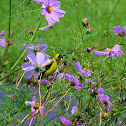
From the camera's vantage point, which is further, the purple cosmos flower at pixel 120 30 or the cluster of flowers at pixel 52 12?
the purple cosmos flower at pixel 120 30

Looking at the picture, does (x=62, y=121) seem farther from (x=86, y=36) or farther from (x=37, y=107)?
(x=86, y=36)

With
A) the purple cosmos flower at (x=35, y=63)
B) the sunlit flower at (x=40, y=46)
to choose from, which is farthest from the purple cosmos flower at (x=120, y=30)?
the purple cosmos flower at (x=35, y=63)

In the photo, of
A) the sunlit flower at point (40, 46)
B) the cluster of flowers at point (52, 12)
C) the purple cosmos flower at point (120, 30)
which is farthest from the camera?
the purple cosmos flower at point (120, 30)

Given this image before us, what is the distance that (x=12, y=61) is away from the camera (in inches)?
86.7

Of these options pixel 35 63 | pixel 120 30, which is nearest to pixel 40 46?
pixel 35 63

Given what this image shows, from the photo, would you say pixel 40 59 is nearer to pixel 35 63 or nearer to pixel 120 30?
pixel 35 63

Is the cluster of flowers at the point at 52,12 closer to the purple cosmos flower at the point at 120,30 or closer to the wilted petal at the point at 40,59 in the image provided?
the wilted petal at the point at 40,59

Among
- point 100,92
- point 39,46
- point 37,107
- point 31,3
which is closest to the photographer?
point 37,107

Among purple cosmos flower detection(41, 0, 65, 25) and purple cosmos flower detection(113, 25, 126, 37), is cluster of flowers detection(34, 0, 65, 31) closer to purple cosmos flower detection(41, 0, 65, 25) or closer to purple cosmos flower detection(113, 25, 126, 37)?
purple cosmos flower detection(41, 0, 65, 25)

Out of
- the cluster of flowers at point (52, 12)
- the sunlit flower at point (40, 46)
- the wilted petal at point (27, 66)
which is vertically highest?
the cluster of flowers at point (52, 12)

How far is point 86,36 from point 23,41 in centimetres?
28

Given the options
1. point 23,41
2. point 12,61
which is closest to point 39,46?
point 23,41

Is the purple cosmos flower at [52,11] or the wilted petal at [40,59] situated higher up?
the purple cosmos flower at [52,11]

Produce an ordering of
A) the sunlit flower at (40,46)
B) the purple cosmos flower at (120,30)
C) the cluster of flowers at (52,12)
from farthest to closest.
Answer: the purple cosmos flower at (120,30)
the sunlit flower at (40,46)
the cluster of flowers at (52,12)
